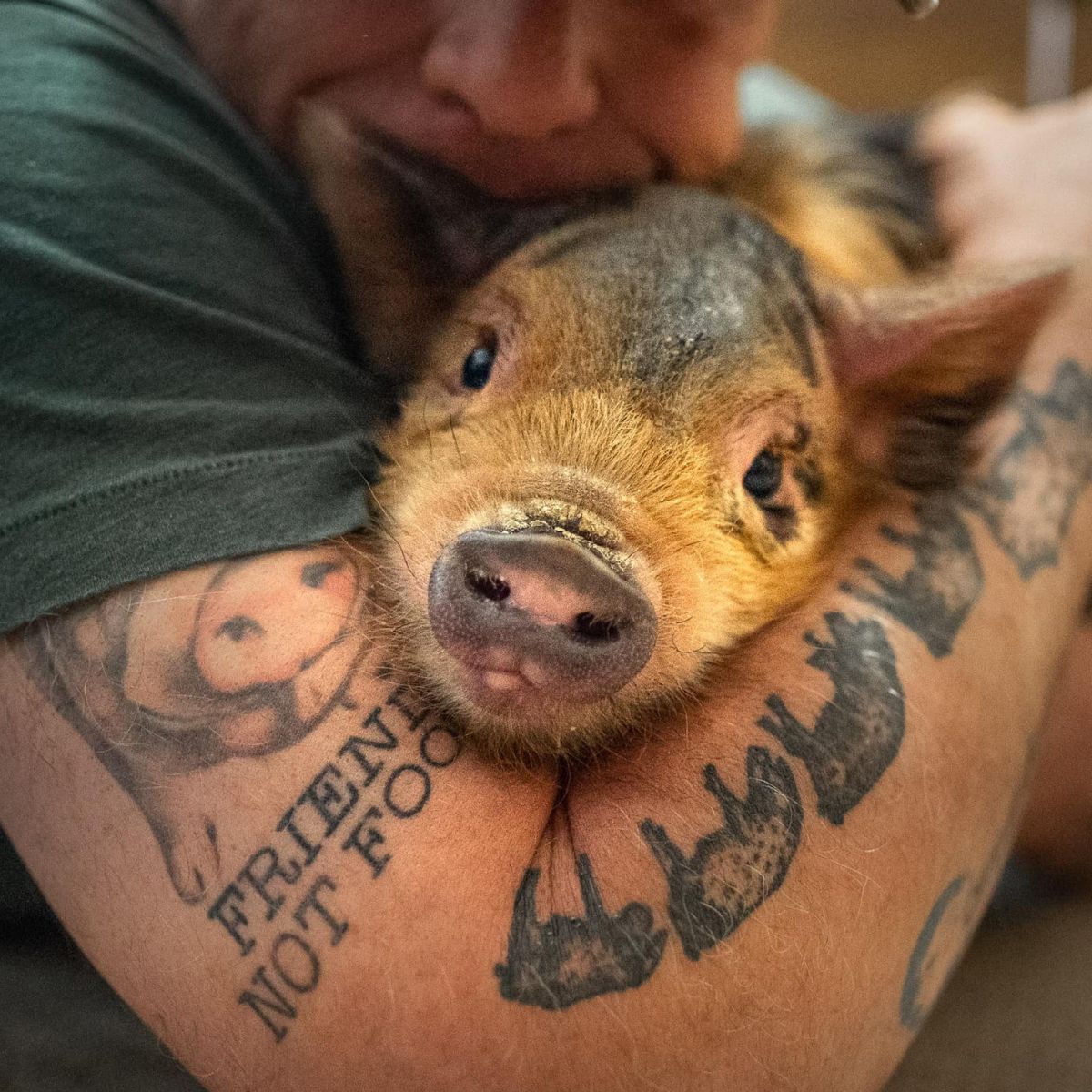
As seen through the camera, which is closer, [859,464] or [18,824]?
[18,824]

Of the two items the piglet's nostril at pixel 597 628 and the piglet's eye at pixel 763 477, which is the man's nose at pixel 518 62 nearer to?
the piglet's eye at pixel 763 477

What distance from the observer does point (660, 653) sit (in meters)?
1.43

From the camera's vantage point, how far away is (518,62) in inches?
63.2

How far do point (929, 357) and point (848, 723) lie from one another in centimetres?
77

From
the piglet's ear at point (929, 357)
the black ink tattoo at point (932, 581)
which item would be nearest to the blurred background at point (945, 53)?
the piglet's ear at point (929, 357)

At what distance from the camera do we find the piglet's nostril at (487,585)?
1.23 m

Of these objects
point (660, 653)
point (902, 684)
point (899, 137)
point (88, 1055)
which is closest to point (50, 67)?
point (660, 653)

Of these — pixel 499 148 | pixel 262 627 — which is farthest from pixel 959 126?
pixel 262 627

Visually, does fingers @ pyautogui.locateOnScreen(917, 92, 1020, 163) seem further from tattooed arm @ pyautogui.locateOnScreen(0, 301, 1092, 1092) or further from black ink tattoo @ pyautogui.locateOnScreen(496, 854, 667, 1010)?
black ink tattoo @ pyautogui.locateOnScreen(496, 854, 667, 1010)

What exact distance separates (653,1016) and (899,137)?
2.48 meters

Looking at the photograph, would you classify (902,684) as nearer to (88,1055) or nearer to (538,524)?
(538,524)

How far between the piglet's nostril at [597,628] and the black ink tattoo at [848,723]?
0.25 metres

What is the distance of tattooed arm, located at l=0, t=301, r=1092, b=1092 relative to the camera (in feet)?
3.75

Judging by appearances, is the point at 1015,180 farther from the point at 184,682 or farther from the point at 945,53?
the point at 184,682
